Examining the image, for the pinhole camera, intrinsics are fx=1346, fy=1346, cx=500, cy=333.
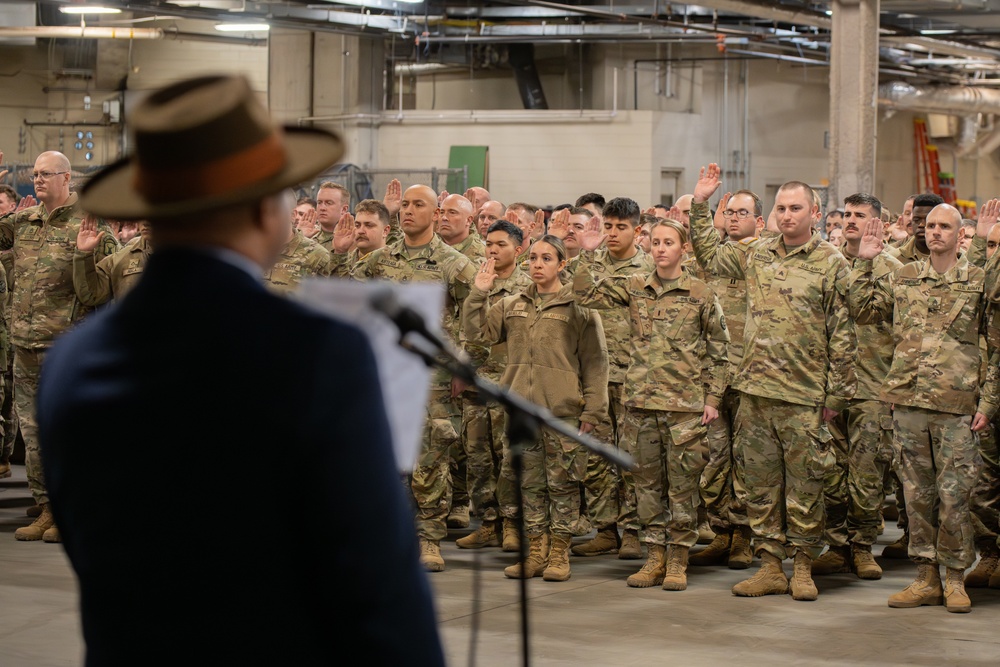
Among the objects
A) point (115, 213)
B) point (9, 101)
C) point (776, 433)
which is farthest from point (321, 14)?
point (115, 213)

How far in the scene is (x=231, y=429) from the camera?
1546mm

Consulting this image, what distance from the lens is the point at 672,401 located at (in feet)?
22.0

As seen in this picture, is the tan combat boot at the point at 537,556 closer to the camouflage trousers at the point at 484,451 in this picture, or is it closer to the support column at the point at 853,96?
the camouflage trousers at the point at 484,451

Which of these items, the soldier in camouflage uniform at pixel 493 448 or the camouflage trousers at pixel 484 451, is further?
the camouflage trousers at pixel 484 451

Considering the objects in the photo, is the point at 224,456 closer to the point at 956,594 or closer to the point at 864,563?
the point at 956,594

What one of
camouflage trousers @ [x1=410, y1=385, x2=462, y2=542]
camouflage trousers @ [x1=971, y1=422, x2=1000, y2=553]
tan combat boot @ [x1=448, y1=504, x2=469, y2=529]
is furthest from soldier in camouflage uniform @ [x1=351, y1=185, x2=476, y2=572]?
camouflage trousers @ [x1=971, y1=422, x2=1000, y2=553]

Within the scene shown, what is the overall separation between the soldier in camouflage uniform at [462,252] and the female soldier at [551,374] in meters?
0.54

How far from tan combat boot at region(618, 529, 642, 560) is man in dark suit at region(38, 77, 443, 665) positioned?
6012 mm

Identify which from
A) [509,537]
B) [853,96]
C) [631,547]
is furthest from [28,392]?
[853,96]

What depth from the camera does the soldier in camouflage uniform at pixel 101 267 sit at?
7758 millimetres

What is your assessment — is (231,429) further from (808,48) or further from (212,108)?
(808,48)

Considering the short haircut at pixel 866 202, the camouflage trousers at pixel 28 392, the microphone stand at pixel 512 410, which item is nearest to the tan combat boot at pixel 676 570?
the short haircut at pixel 866 202

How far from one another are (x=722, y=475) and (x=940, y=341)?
1675mm

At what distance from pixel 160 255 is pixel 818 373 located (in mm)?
5206
